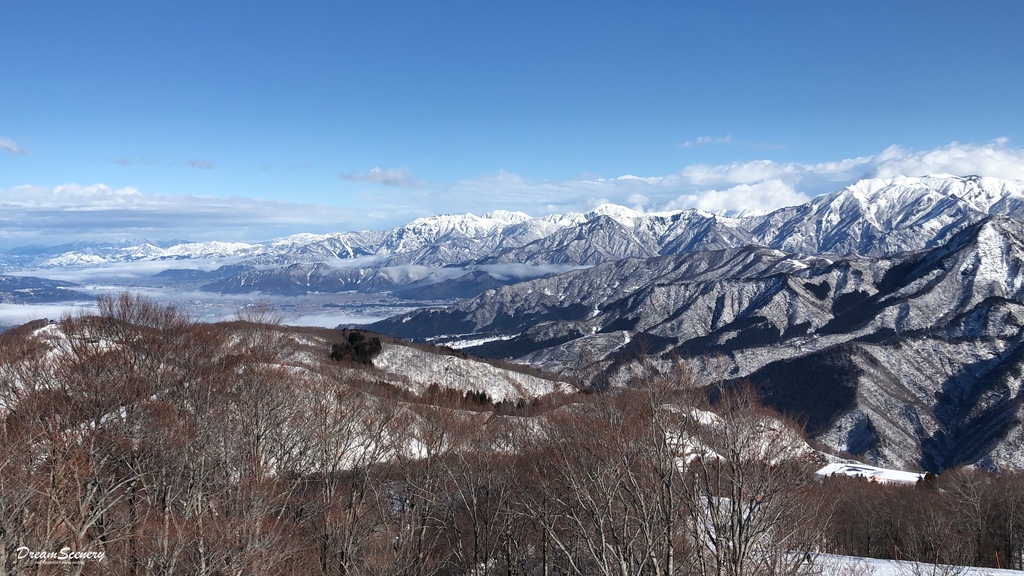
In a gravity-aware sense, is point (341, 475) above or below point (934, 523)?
above

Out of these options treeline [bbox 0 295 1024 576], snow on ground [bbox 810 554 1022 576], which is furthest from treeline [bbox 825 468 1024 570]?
treeline [bbox 0 295 1024 576]

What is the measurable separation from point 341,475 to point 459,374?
6967cm

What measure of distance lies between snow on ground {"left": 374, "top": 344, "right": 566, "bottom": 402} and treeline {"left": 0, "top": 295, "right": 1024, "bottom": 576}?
5603 centimetres

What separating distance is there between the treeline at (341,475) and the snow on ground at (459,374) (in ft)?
184

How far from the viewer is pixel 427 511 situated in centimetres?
2961

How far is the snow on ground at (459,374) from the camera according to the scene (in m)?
101

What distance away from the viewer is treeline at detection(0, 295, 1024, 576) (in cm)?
2019

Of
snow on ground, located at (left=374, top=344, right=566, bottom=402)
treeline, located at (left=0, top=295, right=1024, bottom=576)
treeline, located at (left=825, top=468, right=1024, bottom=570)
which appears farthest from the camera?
snow on ground, located at (left=374, top=344, right=566, bottom=402)

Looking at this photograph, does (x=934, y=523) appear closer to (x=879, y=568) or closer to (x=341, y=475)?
(x=879, y=568)

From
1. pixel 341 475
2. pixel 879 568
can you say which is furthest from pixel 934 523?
pixel 341 475

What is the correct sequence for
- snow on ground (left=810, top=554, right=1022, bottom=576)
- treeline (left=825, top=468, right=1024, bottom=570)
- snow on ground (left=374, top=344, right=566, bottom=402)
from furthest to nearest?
1. snow on ground (left=374, top=344, right=566, bottom=402)
2. treeline (left=825, top=468, right=1024, bottom=570)
3. snow on ground (left=810, top=554, right=1022, bottom=576)

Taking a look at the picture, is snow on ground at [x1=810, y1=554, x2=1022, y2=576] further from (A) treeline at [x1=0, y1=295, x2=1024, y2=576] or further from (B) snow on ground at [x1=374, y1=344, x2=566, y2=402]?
(B) snow on ground at [x1=374, y1=344, x2=566, y2=402]

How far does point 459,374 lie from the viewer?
10681cm

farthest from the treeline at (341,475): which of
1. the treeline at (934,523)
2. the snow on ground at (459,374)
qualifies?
the snow on ground at (459,374)
